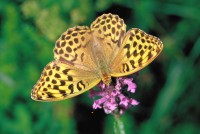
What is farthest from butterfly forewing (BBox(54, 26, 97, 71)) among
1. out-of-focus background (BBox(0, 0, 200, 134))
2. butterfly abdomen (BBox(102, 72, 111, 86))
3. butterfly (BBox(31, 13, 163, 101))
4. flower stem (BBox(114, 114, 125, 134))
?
out-of-focus background (BBox(0, 0, 200, 134))

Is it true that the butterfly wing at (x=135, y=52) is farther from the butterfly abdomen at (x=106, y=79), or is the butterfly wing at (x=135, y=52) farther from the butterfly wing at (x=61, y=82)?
the butterfly wing at (x=61, y=82)

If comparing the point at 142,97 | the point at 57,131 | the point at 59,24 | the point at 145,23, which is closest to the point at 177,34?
the point at 145,23

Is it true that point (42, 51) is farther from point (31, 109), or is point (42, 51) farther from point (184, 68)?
point (184, 68)

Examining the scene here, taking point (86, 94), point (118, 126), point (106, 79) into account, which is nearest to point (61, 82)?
point (106, 79)

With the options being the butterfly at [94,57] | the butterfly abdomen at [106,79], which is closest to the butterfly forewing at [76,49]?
the butterfly at [94,57]

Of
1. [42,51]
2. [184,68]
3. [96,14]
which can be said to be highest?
[96,14]

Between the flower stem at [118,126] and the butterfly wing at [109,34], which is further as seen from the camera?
the butterfly wing at [109,34]
